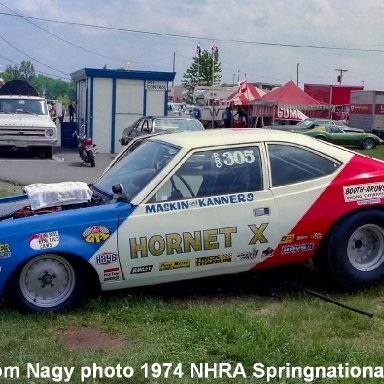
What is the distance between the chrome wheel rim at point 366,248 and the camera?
215 inches

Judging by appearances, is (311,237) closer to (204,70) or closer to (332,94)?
(332,94)

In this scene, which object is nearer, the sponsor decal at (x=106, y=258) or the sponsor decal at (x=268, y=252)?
the sponsor decal at (x=106, y=258)

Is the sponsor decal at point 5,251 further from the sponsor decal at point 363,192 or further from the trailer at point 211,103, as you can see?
the trailer at point 211,103

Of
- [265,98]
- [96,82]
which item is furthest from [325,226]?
[265,98]

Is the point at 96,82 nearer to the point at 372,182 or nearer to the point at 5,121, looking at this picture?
the point at 5,121

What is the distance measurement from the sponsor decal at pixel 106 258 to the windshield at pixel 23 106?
1520cm

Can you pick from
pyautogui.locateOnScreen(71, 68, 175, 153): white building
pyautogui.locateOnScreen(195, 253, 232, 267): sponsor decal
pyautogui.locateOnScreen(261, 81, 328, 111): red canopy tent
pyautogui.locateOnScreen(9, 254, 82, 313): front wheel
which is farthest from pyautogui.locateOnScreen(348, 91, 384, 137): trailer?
pyautogui.locateOnScreen(9, 254, 82, 313): front wheel

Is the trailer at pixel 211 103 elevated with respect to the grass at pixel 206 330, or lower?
elevated

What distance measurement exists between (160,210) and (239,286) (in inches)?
47.4

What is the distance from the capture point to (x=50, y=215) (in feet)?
15.7

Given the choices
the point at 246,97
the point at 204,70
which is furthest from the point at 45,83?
the point at 246,97

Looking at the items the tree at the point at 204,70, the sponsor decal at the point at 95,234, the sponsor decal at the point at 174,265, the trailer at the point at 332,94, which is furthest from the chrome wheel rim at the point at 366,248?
the tree at the point at 204,70

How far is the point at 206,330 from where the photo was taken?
433 centimetres

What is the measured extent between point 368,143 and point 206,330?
27.5 meters
